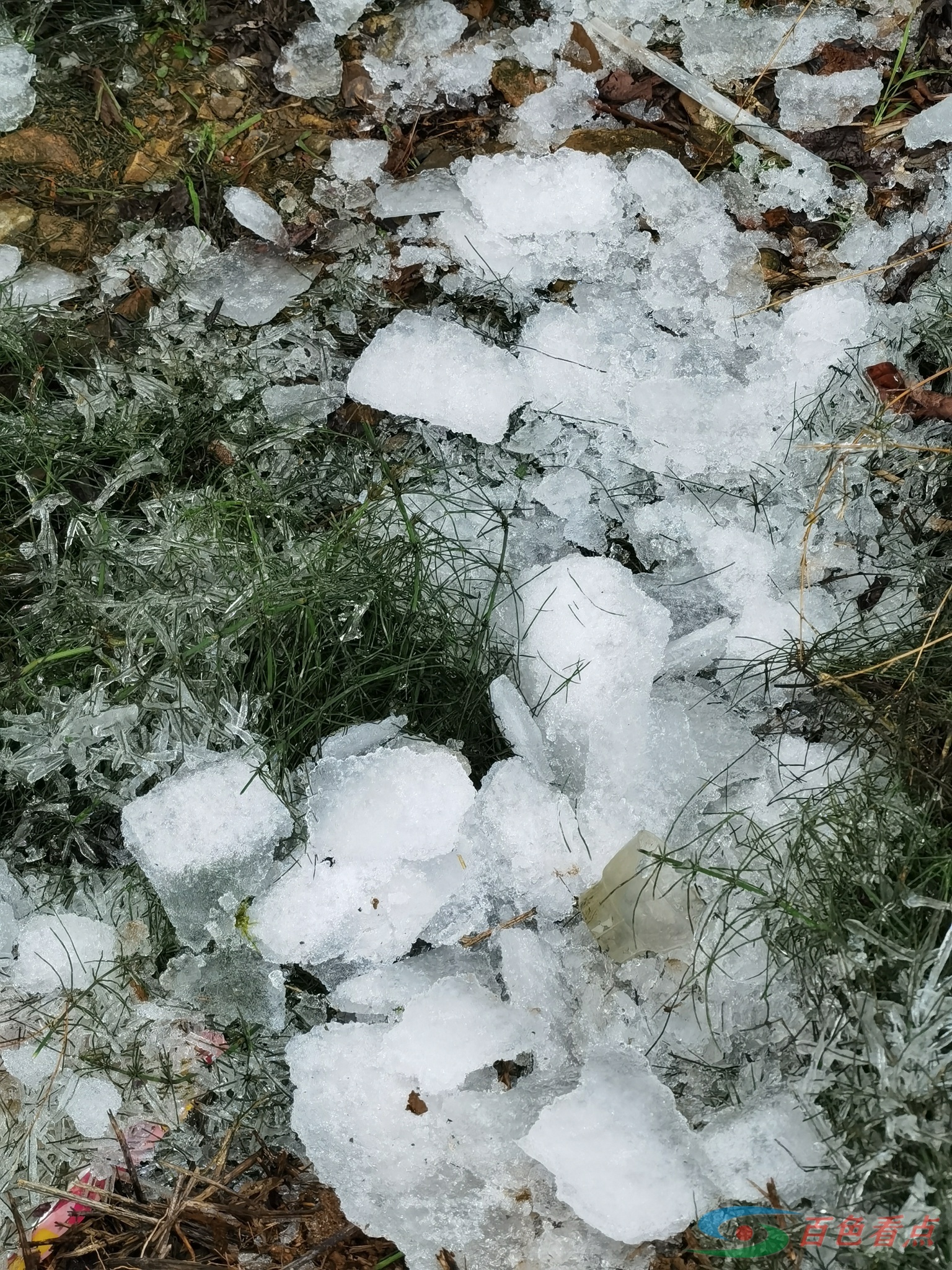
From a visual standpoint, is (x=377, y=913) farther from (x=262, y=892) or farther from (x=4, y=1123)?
(x=4, y=1123)

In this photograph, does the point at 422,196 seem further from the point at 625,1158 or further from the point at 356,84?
the point at 625,1158

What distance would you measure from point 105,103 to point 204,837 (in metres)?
1.64

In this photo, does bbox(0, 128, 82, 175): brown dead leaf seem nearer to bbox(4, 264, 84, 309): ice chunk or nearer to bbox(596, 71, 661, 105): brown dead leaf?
bbox(4, 264, 84, 309): ice chunk

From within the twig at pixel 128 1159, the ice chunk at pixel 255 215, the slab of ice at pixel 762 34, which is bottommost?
the twig at pixel 128 1159

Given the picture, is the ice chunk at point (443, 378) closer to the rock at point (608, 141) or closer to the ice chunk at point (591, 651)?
the ice chunk at point (591, 651)

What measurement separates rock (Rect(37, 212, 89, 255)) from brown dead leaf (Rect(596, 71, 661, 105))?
1200 millimetres

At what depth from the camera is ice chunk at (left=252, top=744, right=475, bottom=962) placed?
186cm

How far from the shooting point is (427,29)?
85.4 inches

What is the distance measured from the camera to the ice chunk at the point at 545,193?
2.07 meters

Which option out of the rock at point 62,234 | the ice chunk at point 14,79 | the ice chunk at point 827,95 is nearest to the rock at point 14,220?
the rock at point 62,234

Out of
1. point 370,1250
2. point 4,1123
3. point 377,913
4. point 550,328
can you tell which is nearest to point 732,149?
point 550,328

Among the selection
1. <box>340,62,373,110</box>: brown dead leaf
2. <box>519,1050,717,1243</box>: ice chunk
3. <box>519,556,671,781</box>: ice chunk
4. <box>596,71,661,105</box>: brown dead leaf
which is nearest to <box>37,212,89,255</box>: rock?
<box>340,62,373,110</box>: brown dead leaf

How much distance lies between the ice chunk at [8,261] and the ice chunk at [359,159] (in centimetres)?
73

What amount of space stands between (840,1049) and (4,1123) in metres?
1.61
